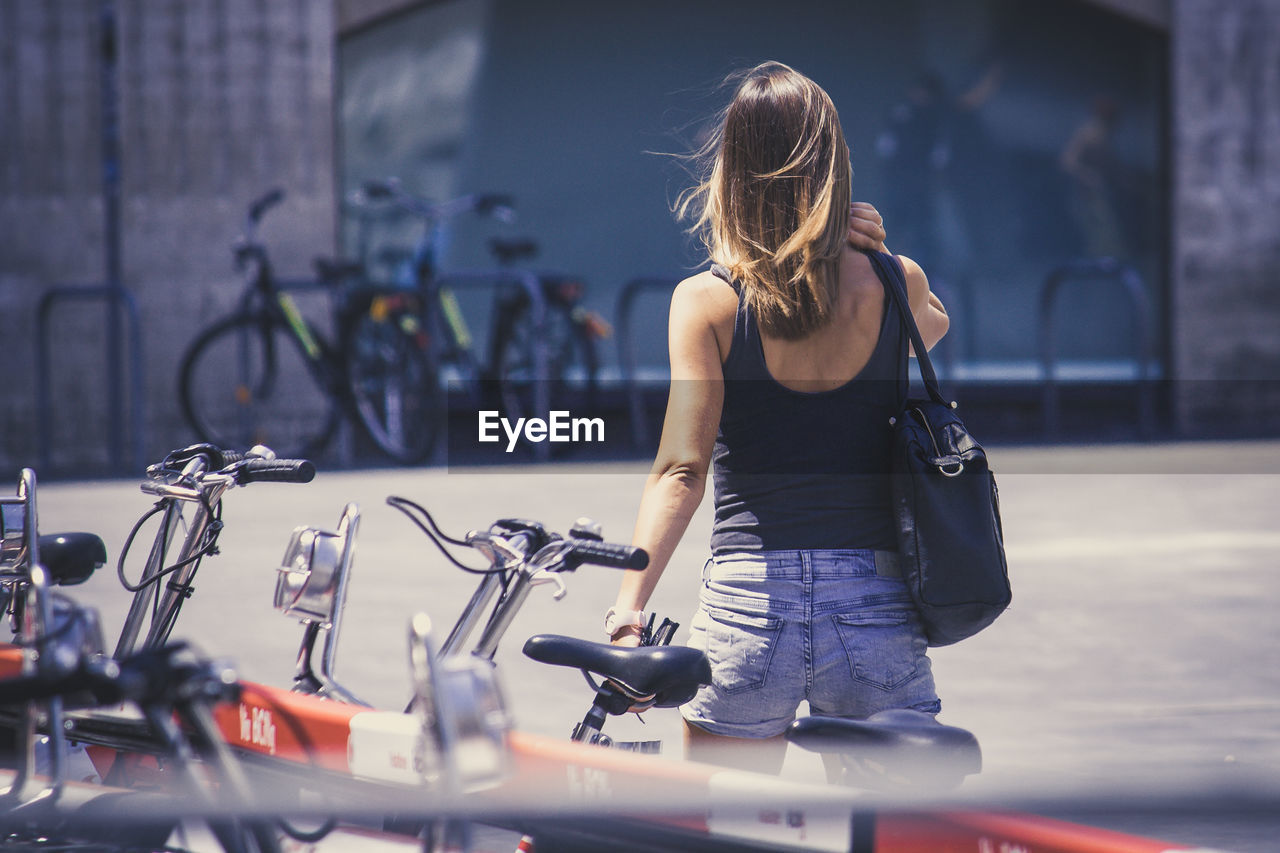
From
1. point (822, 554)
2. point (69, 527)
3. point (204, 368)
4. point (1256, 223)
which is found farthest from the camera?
point (1256, 223)

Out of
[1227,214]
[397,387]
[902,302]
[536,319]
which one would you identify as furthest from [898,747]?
[1227,214]

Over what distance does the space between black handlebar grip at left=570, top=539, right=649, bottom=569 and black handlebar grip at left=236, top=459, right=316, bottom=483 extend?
22.5 inches

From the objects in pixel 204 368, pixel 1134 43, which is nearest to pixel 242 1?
pixel 204 368

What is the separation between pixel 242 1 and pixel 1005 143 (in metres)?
5.73

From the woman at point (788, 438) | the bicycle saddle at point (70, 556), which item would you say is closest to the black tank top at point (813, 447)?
the woman at point (788, 438)

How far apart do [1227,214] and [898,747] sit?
10.5 metres

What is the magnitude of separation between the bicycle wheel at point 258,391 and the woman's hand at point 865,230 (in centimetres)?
746

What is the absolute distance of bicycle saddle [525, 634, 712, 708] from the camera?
7.27ft

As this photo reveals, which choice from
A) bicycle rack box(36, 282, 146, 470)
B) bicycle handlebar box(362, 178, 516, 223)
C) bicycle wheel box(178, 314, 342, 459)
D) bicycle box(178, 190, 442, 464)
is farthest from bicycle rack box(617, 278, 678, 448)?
bicycle rack box(36, 282, 146, 470)

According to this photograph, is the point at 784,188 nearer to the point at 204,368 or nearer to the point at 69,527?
the point at 69,527

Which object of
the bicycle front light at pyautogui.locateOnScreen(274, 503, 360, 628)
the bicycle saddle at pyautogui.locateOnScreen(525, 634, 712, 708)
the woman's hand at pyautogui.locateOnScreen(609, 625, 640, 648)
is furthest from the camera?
the bicycle front light at pyautogui.locateOnScreen(274, 503, 360, 628)

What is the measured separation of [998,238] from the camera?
12.2m

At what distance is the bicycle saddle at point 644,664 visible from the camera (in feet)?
7.27

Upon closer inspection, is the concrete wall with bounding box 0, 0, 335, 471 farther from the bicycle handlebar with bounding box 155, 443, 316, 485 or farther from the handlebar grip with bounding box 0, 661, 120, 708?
the handlebar grip with bounding box 0, 661, 120, 708
